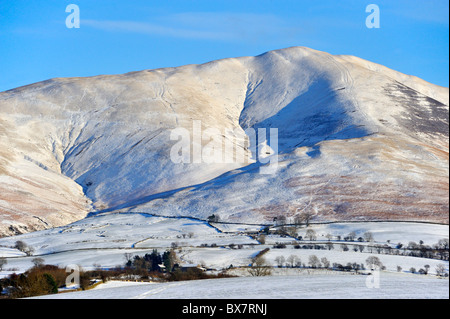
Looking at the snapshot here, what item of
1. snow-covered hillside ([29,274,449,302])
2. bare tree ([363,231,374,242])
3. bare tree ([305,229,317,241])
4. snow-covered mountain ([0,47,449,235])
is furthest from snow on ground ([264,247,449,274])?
snow-covered mountain ([0,47,449,235])

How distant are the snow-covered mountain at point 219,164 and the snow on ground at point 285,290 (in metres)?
55.9

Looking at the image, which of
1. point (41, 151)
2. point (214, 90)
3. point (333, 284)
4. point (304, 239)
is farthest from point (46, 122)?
point (333, 284)

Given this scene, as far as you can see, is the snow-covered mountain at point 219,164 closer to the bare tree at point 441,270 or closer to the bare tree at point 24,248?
the bare tree at point 24,248

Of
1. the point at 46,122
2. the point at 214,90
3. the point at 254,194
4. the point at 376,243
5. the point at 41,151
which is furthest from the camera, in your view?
the point at 214,90

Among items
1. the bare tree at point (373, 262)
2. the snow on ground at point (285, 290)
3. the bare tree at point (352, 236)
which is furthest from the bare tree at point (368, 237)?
the snow on ground at point (285, 290)

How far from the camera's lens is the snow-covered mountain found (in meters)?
105

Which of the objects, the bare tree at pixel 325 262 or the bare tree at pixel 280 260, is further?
the bare tree at pixel 280 260

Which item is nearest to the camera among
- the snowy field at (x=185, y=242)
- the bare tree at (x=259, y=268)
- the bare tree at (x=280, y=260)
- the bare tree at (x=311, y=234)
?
the bare tree at (x=259, y=268)

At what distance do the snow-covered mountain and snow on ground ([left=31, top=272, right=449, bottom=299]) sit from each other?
183 ft

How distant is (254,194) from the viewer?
109 meters

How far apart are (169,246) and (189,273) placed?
2314 centimetres

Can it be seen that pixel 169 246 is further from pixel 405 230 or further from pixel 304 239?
pixel 405 230

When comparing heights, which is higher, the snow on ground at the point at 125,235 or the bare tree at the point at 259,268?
the snow on ground at the point at 125,235

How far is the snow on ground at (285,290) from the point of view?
32.3 meters
